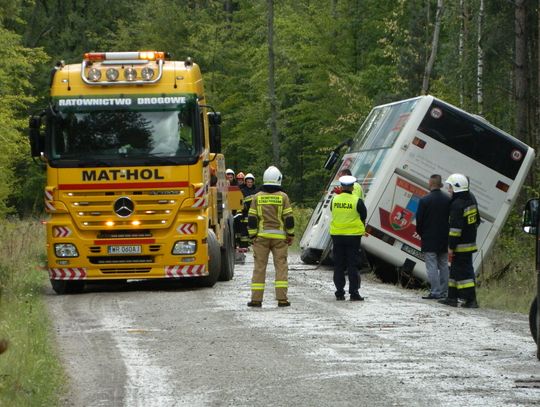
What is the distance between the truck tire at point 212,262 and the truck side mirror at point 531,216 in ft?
30.4

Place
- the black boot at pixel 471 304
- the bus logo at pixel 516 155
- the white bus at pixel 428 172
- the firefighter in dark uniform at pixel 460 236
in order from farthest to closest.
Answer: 1. the bus logo at pixel 516 155
2. the white bus at pixel 428 172
3. the firefighter in dark uniform at pixel 460 236
4. the black boot at pixel 471 304

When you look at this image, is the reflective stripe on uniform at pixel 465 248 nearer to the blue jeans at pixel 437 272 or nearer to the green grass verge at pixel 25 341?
the blue jeans at pixel 437 272

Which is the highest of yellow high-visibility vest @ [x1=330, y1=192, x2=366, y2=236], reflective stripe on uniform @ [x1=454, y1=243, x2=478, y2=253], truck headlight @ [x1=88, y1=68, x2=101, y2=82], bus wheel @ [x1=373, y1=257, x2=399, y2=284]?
truck headlight @ [x1=88, y1=68, x2=101, y2=82]

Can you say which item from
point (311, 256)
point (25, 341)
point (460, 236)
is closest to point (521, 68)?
point (311, 256)

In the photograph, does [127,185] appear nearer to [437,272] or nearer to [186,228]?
[186,228]

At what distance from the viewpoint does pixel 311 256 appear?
28000 millimetres

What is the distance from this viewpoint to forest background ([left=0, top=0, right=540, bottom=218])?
4072 centimetres

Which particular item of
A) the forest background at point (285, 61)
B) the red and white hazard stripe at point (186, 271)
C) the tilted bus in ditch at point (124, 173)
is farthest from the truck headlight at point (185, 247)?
the forest background at point (285, 61)

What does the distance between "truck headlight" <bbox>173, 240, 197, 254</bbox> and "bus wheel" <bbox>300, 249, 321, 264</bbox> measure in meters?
8.40

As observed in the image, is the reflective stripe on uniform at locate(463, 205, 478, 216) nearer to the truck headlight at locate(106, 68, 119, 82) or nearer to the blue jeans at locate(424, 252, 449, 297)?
the blue jeans at locate(424, 252, 449, 297)

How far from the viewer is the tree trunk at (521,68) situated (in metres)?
31.1

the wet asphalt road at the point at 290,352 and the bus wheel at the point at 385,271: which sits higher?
the wet asphalt road at the point at 290,352

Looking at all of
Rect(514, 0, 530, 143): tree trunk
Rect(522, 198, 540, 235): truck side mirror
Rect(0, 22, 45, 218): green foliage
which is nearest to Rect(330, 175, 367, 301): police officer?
Rect(522, 198, 540, 235): truck side mirror

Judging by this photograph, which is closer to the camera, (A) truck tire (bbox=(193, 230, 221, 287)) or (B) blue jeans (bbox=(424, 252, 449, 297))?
(B) blue jeans (bbox=(424, 252, 449, 297))
